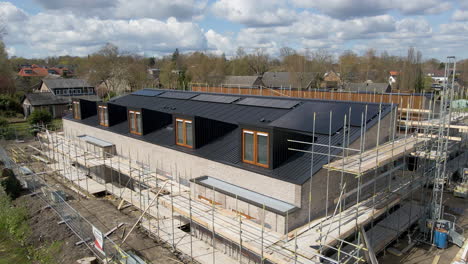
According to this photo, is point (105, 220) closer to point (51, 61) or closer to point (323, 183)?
point (323, 183)

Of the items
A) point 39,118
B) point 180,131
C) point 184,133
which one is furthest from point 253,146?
point 39,118

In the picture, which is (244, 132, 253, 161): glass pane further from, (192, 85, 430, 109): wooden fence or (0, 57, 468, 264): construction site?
(192, 85, 430, 109): wooden fence

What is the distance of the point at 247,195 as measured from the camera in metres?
14.1

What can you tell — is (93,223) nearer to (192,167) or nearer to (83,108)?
(192,167)

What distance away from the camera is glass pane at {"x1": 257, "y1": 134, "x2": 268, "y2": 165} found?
14148mm

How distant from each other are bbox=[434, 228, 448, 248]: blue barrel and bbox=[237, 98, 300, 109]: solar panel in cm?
951

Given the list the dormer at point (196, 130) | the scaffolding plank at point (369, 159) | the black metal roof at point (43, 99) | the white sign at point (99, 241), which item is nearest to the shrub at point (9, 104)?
the black metal roof at point (43, 99)

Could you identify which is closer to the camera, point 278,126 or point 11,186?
point 278,126

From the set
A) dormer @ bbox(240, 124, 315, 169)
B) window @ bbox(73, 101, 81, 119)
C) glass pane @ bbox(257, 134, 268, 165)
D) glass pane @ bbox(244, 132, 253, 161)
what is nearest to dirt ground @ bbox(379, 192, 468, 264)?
dormer @ bbox(240, 124, 315, 169)

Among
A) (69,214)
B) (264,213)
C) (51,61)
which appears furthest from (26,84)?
(51,61)

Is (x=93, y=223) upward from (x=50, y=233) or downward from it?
upward

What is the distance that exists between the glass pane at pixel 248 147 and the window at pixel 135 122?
31.7ft

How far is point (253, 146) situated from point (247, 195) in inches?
85.4

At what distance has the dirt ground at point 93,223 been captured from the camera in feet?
48.5
